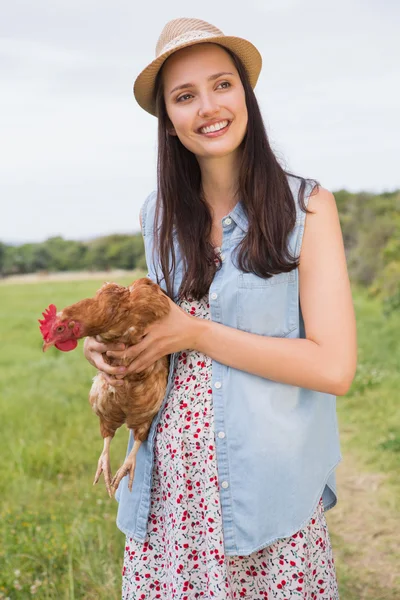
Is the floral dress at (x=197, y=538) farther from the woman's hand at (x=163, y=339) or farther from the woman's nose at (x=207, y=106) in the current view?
the woman's nose at (x=207, y=106)

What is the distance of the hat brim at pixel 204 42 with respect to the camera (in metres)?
2.12

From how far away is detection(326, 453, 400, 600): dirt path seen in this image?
3572 mm

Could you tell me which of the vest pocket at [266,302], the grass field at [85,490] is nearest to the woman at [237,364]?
the vest pocket at [266,302]

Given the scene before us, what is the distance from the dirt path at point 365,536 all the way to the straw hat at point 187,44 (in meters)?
2.67

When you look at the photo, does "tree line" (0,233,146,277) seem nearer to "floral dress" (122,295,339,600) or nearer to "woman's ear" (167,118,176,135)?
"woman's ear" (167,118,176,135)

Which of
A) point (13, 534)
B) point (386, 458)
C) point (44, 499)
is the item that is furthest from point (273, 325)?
point (386, 458)

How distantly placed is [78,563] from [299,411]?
6.47ft

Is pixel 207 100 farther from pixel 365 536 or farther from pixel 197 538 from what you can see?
pixel 365 536

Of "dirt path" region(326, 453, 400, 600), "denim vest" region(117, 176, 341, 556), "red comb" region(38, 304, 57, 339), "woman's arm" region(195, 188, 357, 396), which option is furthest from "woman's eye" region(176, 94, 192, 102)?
"dirt path" region(326, 453, 400, 600)

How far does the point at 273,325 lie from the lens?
2.10 m

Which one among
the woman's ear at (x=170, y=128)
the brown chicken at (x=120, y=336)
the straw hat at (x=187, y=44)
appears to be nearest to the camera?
the brown chicken at (x=120, y=336)

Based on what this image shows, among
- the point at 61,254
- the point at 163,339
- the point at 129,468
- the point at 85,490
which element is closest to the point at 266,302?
the point at 163,339

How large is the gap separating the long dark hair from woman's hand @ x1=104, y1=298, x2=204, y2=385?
19 centimetres

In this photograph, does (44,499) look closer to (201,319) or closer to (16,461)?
(16,461)
